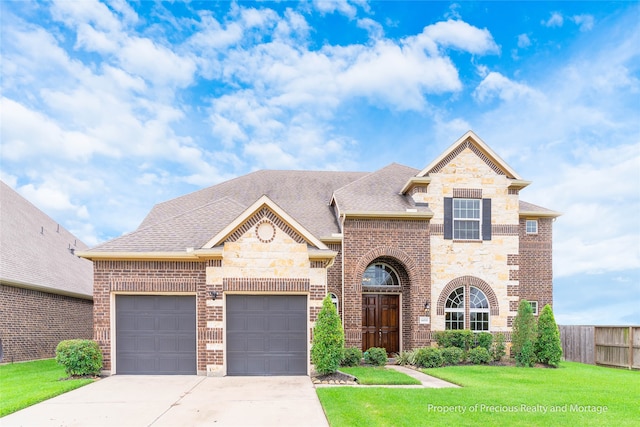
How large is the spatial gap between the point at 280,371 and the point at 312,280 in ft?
9.17

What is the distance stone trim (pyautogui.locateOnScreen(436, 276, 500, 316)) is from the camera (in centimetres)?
1800

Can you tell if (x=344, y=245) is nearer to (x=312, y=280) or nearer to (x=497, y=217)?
(x=312, y=280)

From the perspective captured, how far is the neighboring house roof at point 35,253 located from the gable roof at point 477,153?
51.9 ft

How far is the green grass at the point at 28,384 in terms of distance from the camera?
32.9ft

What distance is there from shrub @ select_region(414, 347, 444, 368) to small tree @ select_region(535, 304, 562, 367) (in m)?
3.74

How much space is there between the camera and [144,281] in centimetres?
1373

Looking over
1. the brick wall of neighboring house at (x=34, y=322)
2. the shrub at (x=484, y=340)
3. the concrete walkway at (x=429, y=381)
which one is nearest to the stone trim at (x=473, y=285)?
the shrub at (x=484, y=340)

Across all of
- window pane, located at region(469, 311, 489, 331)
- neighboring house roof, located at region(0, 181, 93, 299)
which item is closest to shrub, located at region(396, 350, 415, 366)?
window pane, located at region(469, 311, 489, 331)

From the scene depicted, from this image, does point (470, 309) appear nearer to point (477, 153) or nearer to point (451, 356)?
point (451, 356)

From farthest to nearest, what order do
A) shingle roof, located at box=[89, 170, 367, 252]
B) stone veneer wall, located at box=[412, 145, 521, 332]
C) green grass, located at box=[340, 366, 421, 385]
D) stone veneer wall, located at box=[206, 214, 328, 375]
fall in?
stone veneer wall, located at box=[412, 145, 521, 332]
shingle roof, located at box=[89, 170, 367, 252]
stone veneer wall, located at box=[206, 214, 328, 375]
green grass, located at box=[340, 366, 421, 385]

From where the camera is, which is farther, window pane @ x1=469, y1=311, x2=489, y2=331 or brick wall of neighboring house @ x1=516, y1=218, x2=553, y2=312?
brick wall of neighboring house @ x1=516, y1=218, x2=553, y2=312

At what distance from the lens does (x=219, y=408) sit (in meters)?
9.55

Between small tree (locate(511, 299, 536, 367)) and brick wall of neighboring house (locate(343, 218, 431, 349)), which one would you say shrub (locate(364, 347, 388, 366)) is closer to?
brick wall of neighboring house (locate(343, 218, 431, 349))

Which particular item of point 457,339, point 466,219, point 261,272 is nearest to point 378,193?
point 466,219
